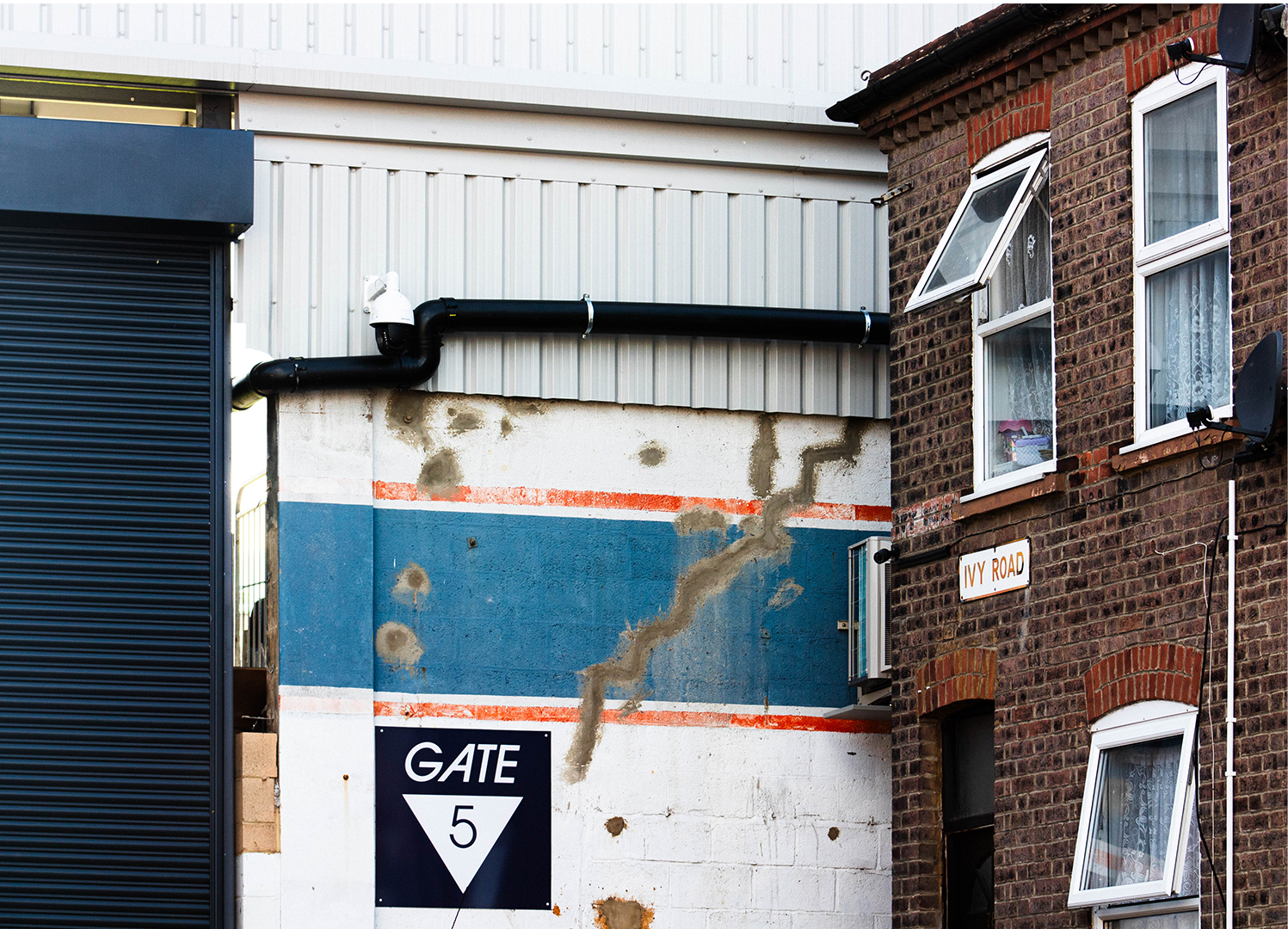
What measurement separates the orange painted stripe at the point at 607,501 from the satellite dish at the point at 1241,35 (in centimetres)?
529

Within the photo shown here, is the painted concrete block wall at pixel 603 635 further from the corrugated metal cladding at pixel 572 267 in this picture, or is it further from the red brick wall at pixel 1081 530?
the red brick wall at pixel 1081 530

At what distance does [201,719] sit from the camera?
12.5 metres

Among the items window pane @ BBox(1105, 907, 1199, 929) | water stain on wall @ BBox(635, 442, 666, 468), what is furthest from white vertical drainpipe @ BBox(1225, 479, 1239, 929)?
water stain on wall @ BBox(635, 442, 666, 468)

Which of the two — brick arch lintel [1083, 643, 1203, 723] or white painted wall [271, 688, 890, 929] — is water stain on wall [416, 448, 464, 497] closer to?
white painted wall [271, 688, 890, 929]

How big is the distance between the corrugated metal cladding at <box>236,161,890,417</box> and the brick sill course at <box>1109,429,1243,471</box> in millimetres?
3929

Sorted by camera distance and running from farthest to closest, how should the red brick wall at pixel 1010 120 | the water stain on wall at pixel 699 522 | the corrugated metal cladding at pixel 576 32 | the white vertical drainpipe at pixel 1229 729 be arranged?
the water stain on wall at pixel 699 522, the corrugated metal cladding at pixel 576 32, the red brick wall at pixel 1010 120, the white vertical drainpipe at pixel 1229 729

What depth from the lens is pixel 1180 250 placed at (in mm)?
10422

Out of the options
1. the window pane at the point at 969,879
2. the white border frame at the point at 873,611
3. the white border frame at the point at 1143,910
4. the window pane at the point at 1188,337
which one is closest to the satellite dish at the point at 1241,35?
the window pane at the point at 1188,337

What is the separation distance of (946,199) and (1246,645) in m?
4.26

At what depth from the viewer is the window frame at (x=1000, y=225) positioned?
11.6m

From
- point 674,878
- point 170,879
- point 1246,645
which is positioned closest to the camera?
point 1246,645

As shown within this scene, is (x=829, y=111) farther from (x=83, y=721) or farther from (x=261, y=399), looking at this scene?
(x=83, y=721)

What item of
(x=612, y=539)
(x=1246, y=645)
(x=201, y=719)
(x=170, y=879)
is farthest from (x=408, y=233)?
(x=1246, y=645)

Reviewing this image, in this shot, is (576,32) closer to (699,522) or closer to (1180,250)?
(699,522)
